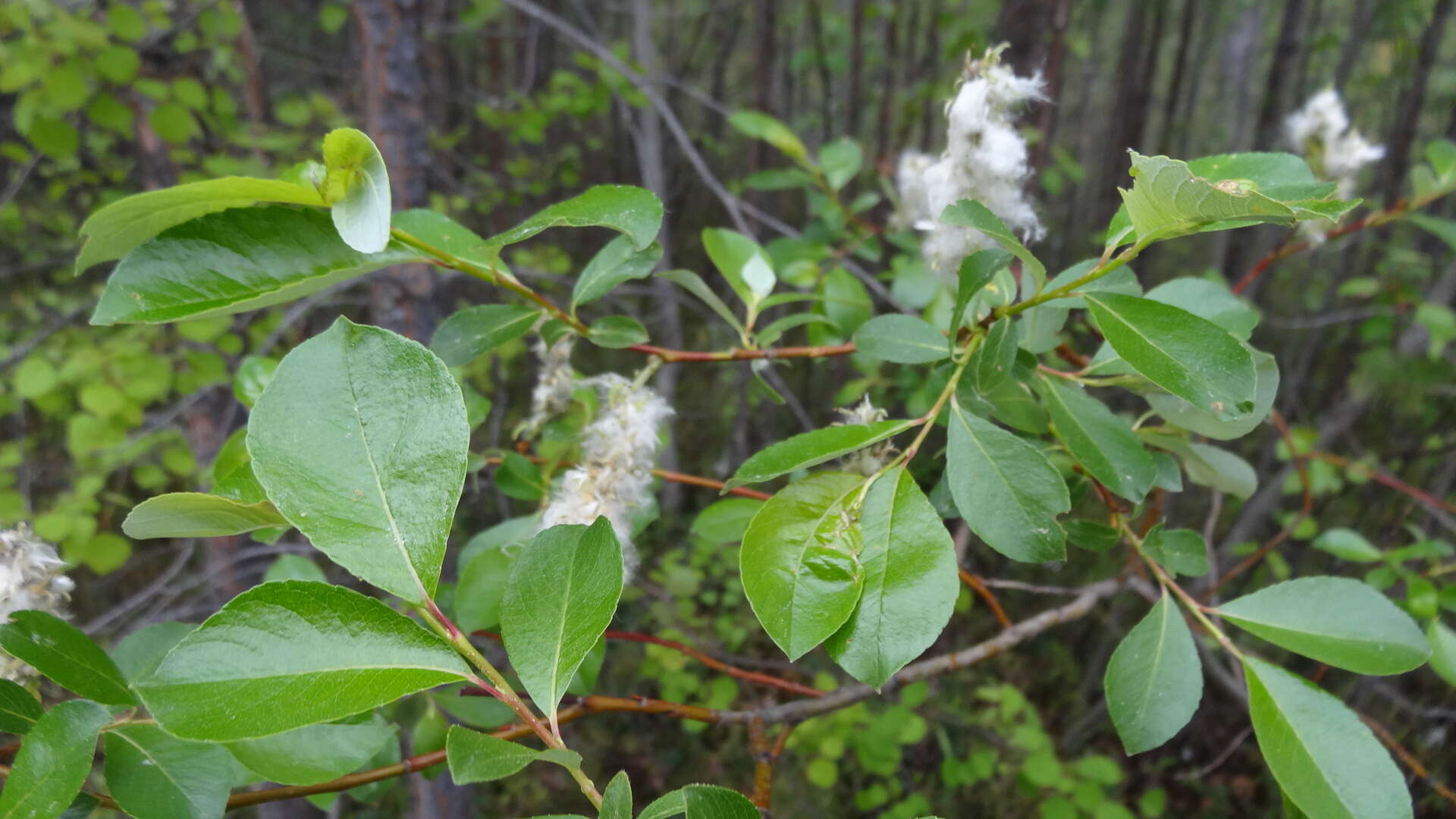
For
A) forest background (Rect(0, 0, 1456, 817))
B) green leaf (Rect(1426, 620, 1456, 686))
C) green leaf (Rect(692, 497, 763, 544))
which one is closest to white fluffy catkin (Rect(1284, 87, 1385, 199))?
forest background (Rect(0, 0, 1456, 817))

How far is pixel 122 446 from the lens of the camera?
5.14ft

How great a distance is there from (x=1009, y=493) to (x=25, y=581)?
0.56 m

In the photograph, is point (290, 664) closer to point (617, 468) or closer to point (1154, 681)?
point (617, 468)

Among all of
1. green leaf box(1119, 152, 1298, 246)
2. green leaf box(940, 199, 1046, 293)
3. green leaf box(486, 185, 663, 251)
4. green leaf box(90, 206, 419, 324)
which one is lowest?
green leaf box(90, 206, 419, 324)

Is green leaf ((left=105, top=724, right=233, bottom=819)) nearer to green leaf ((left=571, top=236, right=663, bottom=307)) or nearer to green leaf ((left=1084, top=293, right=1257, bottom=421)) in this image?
green leaf ((left=571, top=236, right=663, bottom=307))

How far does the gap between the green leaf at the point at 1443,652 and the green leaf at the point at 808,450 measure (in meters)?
0.55

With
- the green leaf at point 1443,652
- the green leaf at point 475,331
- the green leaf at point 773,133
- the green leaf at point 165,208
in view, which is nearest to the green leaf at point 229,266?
the green leaf at point 165,208

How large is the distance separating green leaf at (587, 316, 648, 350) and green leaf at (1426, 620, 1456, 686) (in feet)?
2.20

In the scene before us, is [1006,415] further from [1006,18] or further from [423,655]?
[1006,18]

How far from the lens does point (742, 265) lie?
25.3 inches

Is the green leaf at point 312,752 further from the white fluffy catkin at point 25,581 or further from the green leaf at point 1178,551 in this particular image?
the green leaf at point 1178,551

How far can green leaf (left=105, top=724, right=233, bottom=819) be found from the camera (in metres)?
0.35

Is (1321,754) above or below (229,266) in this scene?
below

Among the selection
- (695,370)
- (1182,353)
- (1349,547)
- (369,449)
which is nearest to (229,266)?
(369,449)
